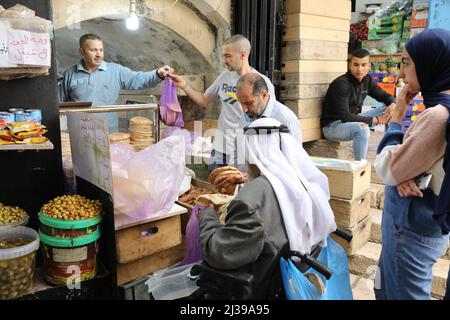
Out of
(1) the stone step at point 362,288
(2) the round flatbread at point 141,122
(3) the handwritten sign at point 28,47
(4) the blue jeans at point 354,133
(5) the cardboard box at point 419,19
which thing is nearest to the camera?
(3) the handwritten sign at point 28,47

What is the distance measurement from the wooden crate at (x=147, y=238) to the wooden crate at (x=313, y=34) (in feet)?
11.4

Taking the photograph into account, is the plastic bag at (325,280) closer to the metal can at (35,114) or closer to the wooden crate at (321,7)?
the metal can at (35,114)

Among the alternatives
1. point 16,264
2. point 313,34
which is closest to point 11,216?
point 16,264

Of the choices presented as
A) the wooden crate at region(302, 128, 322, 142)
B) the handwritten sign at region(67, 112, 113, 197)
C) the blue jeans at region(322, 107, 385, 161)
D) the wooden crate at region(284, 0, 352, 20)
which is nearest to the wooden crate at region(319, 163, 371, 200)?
the blue jeans at region(322, 107, 385, 161)

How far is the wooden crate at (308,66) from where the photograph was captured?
4816 mm

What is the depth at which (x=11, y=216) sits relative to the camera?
189 centimetres

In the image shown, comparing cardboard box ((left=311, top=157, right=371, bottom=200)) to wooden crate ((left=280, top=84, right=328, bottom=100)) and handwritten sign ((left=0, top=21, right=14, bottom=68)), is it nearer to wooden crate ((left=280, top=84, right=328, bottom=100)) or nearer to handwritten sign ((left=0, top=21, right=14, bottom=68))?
wooden crate ((left=280, top=84, right=328, bottom=100))

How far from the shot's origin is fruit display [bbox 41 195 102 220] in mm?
1736

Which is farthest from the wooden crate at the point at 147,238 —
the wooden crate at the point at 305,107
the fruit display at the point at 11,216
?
the wooden crate at the point at 305,107

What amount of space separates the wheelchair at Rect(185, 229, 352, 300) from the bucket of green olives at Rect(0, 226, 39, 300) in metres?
0.74

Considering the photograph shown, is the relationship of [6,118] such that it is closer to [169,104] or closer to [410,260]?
[169,104]

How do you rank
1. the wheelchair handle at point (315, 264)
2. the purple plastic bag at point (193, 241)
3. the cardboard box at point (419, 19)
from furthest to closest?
the cardboard box at point (419, 19) < the purple plastic bag at point (193, 241) < the wheelchair handle at point (315, 264)

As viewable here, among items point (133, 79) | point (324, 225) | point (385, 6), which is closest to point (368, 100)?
point (385, 6)

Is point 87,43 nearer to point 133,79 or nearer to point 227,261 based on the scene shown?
point 133,79
